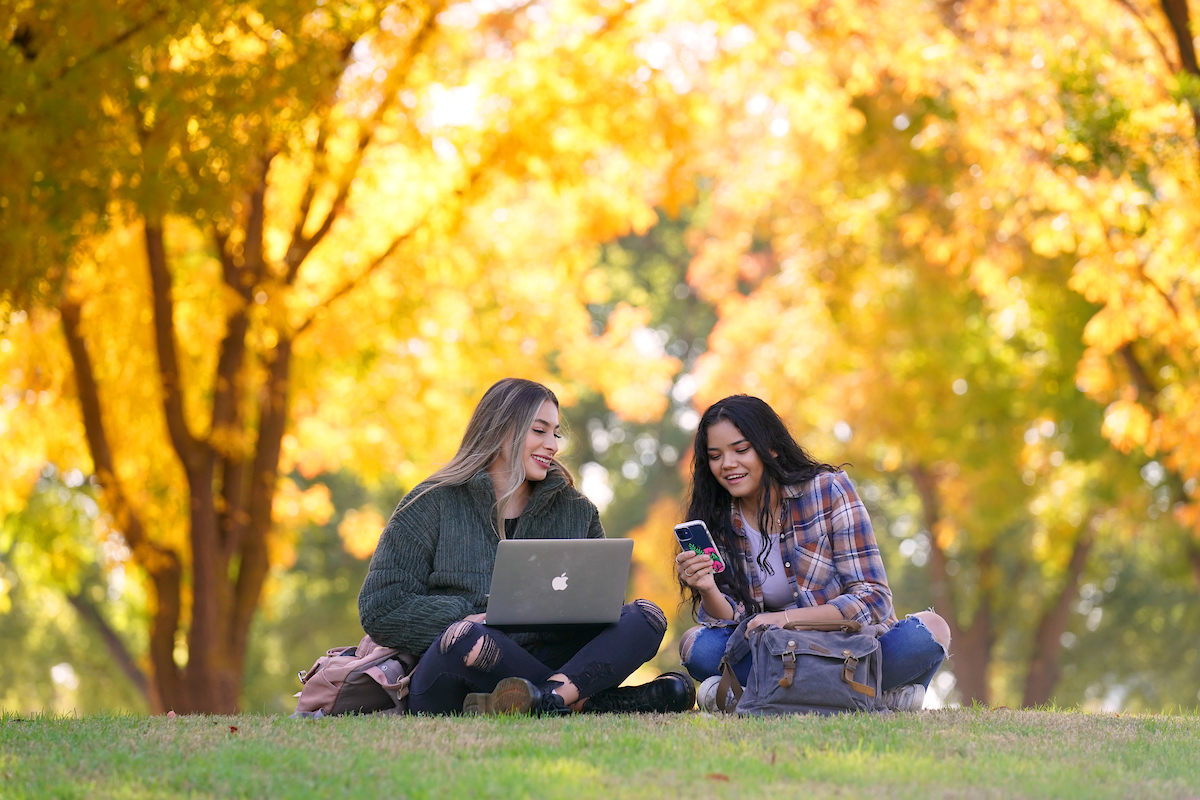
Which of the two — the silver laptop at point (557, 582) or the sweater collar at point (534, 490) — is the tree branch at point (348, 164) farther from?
the silver laptop at point (557, 582)

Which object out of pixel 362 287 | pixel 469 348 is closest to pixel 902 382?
pixel 469 348

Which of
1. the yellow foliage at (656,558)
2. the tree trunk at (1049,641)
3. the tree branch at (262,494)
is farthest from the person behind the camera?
the yellow foliage at (656,558)

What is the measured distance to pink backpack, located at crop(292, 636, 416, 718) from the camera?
192 inches

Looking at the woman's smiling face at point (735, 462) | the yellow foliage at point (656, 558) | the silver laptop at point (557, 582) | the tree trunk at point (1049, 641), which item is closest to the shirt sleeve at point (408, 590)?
the silver laptop at point (557, 582)

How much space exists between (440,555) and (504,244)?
6840 millimetres

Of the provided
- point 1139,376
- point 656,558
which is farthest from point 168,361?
point 656,558

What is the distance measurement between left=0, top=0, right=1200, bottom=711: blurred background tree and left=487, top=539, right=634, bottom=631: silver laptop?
346 centimetres

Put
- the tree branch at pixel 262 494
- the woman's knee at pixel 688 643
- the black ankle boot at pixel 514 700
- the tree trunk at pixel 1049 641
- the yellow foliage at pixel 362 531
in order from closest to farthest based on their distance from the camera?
the black ankle boot at pixel 514 700
the woman's knee at pixel 688 643
the tree branch at pixel 262 494
the yellow foliage at pixel 362 531
the tree trunk at pixel 1049 641

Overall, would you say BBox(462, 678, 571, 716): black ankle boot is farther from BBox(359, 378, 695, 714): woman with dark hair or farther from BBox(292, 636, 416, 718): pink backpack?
BBox(292, 636, 416, 718): pink backpack

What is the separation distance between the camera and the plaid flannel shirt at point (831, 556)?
4.92 meters

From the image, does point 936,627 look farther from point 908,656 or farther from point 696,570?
point 696,570

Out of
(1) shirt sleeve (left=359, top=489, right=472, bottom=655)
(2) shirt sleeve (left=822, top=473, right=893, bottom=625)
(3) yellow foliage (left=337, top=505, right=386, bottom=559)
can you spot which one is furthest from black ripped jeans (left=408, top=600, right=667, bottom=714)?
(3) yellow foliage (left=337, top=505, right=386, bottom=559)

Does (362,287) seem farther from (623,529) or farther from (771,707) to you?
(623,529)

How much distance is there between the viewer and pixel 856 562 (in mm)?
4977
